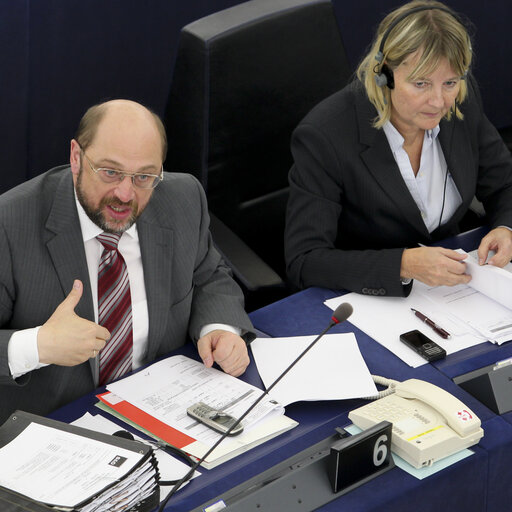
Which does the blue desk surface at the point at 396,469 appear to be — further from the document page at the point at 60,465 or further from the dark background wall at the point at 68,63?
the dark background wall at the point at 68,63

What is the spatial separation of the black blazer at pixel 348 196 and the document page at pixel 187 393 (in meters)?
0.54

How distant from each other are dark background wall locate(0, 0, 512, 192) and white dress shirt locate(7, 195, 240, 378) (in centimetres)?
148

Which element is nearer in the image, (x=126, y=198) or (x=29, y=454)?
(x=29, y=454)

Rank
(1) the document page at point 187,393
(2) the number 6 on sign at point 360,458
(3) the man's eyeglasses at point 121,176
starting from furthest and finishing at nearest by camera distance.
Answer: (3) the man's eyeglasses at point 121,176 → (1) the document page at point 187,393 → (2) the number 6 on sign at point 360,458

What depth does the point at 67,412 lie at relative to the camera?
198 cm

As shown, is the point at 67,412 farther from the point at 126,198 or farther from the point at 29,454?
the point at 126,198

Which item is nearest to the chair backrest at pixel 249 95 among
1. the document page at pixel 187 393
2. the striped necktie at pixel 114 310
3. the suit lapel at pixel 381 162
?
the suit lapel at pixel 381 162

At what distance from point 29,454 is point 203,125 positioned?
136 centimetres

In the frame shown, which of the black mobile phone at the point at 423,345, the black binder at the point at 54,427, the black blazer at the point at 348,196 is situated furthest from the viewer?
the black blazer at the point at 348,196

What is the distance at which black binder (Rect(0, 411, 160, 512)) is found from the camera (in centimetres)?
153

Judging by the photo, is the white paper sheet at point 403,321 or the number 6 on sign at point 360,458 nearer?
the number 6 on sign at point 360,458

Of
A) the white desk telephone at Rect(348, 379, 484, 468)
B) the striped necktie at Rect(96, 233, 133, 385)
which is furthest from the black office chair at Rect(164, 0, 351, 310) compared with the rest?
the white desk telephone at Rect(348, 379, 484, 468)

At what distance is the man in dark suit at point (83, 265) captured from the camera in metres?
1.92

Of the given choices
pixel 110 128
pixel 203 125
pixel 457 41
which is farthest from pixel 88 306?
pixel 457 41
